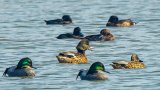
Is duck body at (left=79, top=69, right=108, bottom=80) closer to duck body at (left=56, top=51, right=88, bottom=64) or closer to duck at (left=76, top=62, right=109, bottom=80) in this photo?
duck at (left=76, top=62, right=109, bottom=80)

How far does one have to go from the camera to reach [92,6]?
6850 cm

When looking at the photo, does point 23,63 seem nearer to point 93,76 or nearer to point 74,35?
Result: point 93,76

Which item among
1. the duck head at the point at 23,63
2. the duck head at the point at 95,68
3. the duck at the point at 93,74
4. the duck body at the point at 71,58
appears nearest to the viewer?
the duck at the point at 93,74

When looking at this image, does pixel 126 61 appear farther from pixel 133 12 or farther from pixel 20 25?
pixel 133 12

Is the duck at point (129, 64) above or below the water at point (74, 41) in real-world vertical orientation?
above

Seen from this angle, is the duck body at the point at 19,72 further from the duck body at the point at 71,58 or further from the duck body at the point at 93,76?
the duck body at the point at 71,58

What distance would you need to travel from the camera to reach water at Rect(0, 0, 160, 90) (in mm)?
33094

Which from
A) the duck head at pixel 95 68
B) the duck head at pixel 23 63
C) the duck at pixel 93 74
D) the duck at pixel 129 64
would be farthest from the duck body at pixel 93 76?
the duck head at pixel 23 63

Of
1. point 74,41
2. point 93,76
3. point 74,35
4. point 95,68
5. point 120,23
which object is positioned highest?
point 95,68

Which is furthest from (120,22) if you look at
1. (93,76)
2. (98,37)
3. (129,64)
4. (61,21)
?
(93,76)

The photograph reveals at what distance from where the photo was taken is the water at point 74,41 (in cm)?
3309

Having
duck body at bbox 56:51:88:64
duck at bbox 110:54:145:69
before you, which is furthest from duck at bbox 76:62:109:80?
duck body at bbox 56:51:88:64

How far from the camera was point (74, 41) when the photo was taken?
156ft

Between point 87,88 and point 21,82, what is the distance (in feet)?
8.82
